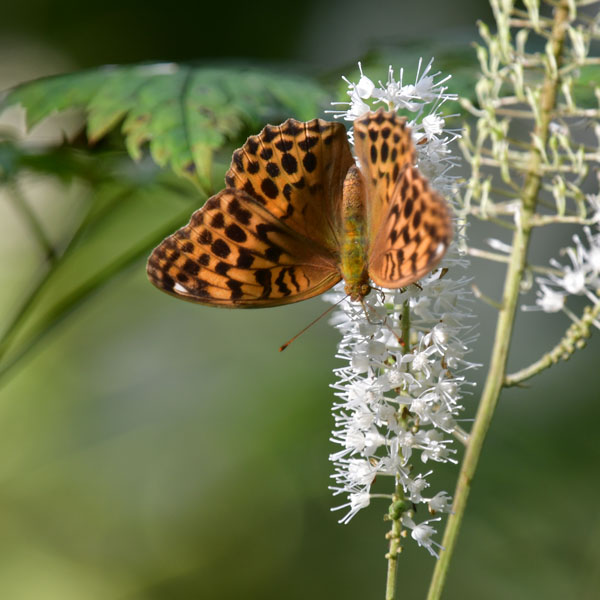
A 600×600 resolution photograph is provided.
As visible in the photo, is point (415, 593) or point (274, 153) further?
point (415, 593)

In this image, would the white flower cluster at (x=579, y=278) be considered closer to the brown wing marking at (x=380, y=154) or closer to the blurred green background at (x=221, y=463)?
the brown wing marking at (x=380, y=154)

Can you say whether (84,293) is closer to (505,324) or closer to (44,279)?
(44,279)

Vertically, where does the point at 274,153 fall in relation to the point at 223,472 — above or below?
above

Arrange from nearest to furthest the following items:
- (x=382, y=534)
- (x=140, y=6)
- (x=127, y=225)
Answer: (x=382, y=534), (x=127, y=225), (x=140, y=6)

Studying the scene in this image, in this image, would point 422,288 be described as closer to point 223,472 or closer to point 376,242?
point 376,242

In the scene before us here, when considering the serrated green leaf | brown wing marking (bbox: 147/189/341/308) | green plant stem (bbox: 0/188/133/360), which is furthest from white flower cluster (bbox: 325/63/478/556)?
green plant stem (bbox: 0/188/133/360)

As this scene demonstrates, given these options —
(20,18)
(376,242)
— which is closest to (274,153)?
(376,242)

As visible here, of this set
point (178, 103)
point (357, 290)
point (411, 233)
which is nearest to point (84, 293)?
point (178, 103)
